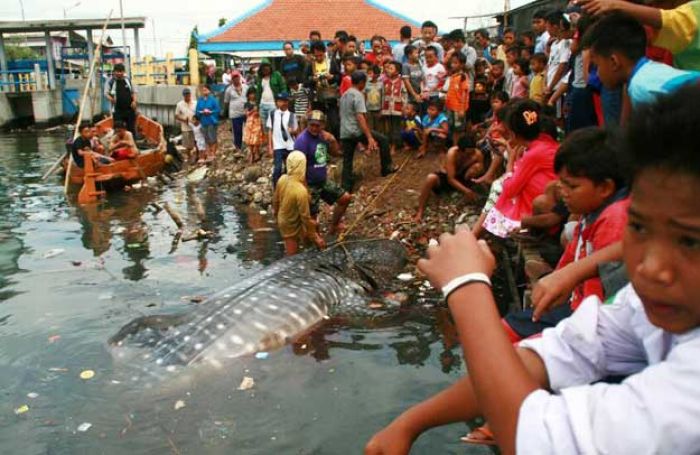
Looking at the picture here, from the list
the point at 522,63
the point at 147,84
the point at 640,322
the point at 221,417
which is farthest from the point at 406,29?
the point at 147,84

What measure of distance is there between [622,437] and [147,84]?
106 feet

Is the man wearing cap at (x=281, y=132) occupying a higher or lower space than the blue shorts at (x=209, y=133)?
higher

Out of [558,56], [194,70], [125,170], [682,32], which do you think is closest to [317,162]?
[558,56]

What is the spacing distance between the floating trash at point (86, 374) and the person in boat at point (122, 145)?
1013 cm

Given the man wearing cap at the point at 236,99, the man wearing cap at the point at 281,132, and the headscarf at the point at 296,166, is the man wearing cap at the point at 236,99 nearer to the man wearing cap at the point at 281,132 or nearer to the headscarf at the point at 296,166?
the man wearing cap at the point at 281,132

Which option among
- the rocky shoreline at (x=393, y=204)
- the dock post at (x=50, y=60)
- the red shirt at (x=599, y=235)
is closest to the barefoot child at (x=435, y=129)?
the rocky shoreline at (x=393, y=204)

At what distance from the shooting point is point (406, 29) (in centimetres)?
1190

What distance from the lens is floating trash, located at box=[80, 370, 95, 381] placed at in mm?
4758

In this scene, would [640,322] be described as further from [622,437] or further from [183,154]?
[183,154]

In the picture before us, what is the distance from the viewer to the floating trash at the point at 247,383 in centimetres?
456

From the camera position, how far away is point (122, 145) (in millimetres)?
14297

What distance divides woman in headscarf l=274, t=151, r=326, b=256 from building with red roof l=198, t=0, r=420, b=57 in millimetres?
19287

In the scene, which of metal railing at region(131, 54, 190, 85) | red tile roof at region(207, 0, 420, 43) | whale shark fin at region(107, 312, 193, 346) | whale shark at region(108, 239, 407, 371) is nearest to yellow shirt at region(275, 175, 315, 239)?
whale shark at region(108, 239, 407, 371)

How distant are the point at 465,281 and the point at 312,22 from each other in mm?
27942
